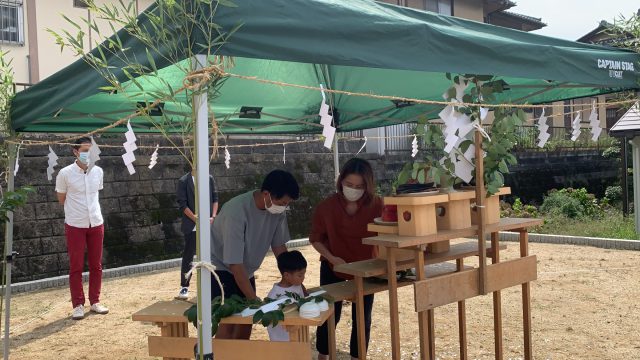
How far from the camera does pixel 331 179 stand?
1254 centimetres

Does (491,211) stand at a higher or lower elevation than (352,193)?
lower

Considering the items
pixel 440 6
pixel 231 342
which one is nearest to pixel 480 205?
pixel 231 342

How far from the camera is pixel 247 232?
353 centimetres

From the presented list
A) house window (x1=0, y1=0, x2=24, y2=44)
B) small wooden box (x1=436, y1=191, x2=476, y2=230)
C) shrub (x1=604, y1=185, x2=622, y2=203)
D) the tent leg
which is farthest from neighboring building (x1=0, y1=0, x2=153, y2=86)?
shrub (x1=604, y1=185, x2=622, y2=203)

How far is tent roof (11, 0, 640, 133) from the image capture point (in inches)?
103

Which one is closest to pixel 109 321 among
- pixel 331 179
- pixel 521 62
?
pixel 521 62

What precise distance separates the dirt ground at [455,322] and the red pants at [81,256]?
0.99 ft

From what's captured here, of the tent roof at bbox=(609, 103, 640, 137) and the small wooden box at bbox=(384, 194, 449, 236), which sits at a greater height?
the tent roof at bbox=(609, 103, 640, 137)

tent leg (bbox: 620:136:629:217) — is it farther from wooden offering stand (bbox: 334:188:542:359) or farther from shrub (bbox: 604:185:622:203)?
wooden offering stand (bbox: 334:188:542:359)

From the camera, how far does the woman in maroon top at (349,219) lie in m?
3.99

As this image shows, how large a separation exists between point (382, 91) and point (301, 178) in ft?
21.9

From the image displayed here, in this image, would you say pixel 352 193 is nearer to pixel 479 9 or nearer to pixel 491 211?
pixel 491 211

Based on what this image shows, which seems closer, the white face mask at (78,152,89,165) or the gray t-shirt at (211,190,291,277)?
the gray t-shirt at (211,190,291,277)

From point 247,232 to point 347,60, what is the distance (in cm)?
135
